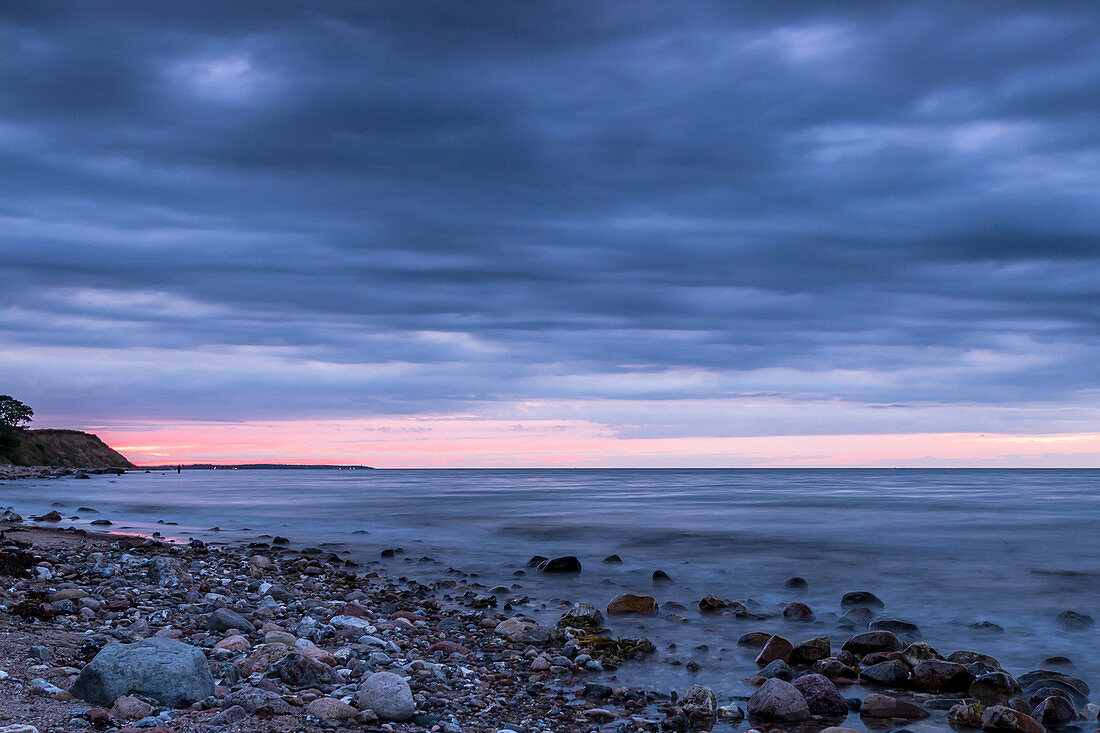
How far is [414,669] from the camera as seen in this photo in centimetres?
860

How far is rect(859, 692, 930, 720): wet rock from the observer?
823cm

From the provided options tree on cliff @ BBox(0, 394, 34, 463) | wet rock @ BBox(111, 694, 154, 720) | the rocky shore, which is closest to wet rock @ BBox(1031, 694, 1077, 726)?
the rocky shore

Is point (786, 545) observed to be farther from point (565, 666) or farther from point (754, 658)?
point (565, 666)

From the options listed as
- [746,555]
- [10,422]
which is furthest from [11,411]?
[746,555]

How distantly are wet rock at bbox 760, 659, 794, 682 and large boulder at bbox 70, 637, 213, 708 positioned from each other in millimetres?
6056

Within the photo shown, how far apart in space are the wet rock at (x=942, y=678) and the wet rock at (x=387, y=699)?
228 inches

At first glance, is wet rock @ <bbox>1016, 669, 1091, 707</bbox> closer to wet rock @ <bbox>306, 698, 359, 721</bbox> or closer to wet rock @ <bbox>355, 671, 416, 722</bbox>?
wet rock @ <bbox>355, 671, 416, 722</bbox>

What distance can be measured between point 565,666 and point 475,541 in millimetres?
18361

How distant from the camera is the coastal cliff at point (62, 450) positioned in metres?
131

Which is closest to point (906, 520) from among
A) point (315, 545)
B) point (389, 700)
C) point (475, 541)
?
point (475, 541)

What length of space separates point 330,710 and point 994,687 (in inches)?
281

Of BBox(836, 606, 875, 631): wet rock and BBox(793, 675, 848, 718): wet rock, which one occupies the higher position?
BBox(793, 675, 848, 718): wet rock

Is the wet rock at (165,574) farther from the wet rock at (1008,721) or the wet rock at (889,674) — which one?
the wet rock at (1008,721)

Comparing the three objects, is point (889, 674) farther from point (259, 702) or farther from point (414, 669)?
point (259, 702)
